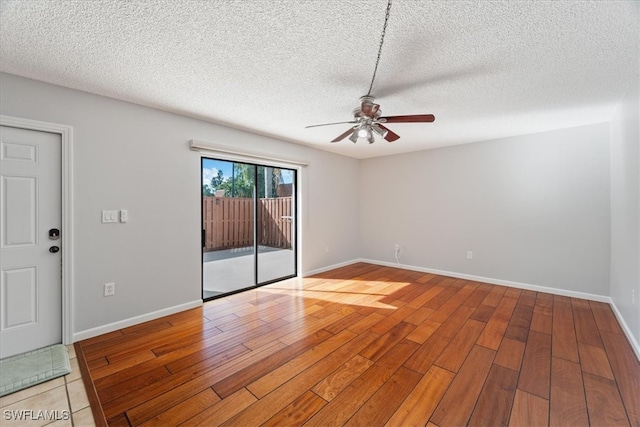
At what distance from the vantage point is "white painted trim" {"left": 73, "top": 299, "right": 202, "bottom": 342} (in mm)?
2564

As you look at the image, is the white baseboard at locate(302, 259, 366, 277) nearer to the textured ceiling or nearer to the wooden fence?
the wooden fence

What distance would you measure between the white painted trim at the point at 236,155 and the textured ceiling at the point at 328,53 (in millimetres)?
377

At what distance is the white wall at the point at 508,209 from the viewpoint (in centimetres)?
356

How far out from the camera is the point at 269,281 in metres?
4.38

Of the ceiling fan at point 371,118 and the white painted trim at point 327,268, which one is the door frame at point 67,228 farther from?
the white painted trim at point 327,268

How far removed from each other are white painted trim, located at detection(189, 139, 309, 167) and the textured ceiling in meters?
0.38

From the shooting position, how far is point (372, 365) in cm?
214

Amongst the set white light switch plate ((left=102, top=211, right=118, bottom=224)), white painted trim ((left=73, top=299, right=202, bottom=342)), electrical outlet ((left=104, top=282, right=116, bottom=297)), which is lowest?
white painted trim ((left=73, top=299, right=202, bottom=342))

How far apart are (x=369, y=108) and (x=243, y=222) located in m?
2.51

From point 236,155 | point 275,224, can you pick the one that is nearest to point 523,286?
point 275,224

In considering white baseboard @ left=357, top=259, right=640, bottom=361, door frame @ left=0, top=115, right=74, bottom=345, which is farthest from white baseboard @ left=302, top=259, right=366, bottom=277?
door frame @ left=0, top=115, right=74, bottom=345

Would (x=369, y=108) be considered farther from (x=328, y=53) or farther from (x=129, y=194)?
(x=129, y=194)

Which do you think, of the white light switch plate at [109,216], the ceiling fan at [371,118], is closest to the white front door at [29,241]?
the white light switch plate at [109,216]

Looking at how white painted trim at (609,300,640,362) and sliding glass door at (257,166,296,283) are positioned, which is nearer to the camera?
white painted trim at (609,300,640,362)
